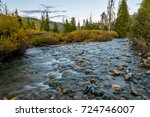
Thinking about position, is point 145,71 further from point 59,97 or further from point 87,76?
point 59,97

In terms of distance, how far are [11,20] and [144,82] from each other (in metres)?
10.2

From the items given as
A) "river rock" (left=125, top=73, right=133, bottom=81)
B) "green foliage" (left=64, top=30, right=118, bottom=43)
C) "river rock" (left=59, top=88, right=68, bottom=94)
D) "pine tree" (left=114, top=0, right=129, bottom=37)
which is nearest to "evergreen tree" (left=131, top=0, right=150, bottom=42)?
"river rock" (left=125, top=73, right=133, bottom=81)

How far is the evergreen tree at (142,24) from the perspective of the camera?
58.5 ft

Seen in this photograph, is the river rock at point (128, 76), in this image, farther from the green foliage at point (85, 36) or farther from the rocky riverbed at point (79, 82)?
the green foliage at point (85, 36)

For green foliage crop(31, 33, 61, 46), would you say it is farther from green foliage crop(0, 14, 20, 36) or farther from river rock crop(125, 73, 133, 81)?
river rock crop(125, 73, 133, 81)

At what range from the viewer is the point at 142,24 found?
737 inches

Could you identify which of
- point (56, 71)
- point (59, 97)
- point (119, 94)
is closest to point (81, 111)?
point (59, 97)

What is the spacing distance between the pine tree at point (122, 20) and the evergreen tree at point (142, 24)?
24812 mm

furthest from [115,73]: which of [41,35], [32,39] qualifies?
[41,35]

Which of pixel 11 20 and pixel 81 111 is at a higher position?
pixel 11 20

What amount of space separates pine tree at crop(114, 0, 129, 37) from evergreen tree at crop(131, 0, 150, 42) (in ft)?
81.4

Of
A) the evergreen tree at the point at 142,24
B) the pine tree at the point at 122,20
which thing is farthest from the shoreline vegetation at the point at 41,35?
the pine tree at the point at 122,20

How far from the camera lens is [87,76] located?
29.0 ft

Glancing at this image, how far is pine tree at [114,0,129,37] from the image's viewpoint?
44750 mm
